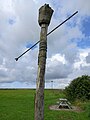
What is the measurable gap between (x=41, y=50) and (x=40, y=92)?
0.82 meters

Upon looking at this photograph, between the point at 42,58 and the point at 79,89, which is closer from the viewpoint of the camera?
the point at 42,58

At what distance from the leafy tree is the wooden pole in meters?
25.2

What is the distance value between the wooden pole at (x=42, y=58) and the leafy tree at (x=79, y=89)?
25.2 metres

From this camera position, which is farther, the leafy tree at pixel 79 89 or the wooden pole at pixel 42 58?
the leafy tree at pixel 79 89

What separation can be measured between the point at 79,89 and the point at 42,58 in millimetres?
26272

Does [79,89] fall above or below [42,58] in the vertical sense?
above

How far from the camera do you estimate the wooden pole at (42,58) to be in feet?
15.5

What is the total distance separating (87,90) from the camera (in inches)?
1184

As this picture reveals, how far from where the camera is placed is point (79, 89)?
30.6 m

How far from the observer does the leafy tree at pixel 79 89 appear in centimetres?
3000

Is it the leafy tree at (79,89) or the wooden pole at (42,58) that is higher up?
the leafy tree at (79,89)

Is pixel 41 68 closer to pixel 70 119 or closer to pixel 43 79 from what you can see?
pixel 43 79

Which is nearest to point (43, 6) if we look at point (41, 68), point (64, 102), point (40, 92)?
point (41, 68)

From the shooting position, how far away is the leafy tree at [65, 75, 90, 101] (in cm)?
3000
